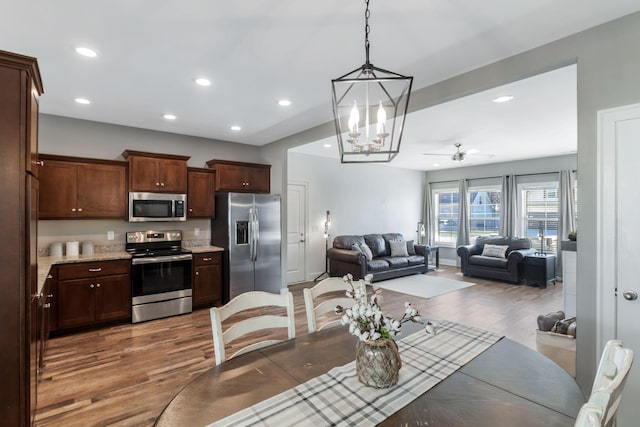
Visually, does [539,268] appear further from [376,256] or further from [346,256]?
[346,256]

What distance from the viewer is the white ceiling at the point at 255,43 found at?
1.96 metres

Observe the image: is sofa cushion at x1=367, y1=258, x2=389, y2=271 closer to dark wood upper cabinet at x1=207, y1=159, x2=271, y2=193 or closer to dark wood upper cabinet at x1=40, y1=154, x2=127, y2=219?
dark wood upper cabinet at x1=207, y1=159, x2=271, y2=193

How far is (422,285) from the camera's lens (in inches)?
254

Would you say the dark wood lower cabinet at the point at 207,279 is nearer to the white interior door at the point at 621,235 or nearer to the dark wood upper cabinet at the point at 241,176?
the dark wood upper cabinet at the point at 241,176

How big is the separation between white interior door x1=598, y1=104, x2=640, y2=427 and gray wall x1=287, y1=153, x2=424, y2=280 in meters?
A: 5.21

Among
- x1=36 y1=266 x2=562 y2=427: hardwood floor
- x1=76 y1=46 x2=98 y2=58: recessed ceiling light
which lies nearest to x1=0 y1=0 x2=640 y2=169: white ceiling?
x1=76 y1=46 x2=98 y2=58: recessed ceiling light

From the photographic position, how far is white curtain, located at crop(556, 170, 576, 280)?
6.74 meters

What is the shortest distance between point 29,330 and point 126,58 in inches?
83.9

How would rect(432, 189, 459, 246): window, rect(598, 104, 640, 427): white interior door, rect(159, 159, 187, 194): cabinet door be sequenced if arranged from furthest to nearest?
rect(432, 189, 459, 246): window, rect(159, 159, 187, 194): cabinet door, rect(598, 104, 640, 427): white interior door

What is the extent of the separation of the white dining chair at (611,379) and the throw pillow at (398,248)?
642 cm

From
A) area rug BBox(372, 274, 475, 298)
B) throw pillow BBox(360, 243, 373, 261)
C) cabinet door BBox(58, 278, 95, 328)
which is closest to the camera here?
cabinet door BBox(58, 278, 95, 328)

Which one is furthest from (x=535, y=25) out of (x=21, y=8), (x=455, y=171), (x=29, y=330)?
(x=455, y=171)

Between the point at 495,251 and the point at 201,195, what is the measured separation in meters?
6.33

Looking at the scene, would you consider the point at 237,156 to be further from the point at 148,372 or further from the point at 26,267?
the point at 26,267
